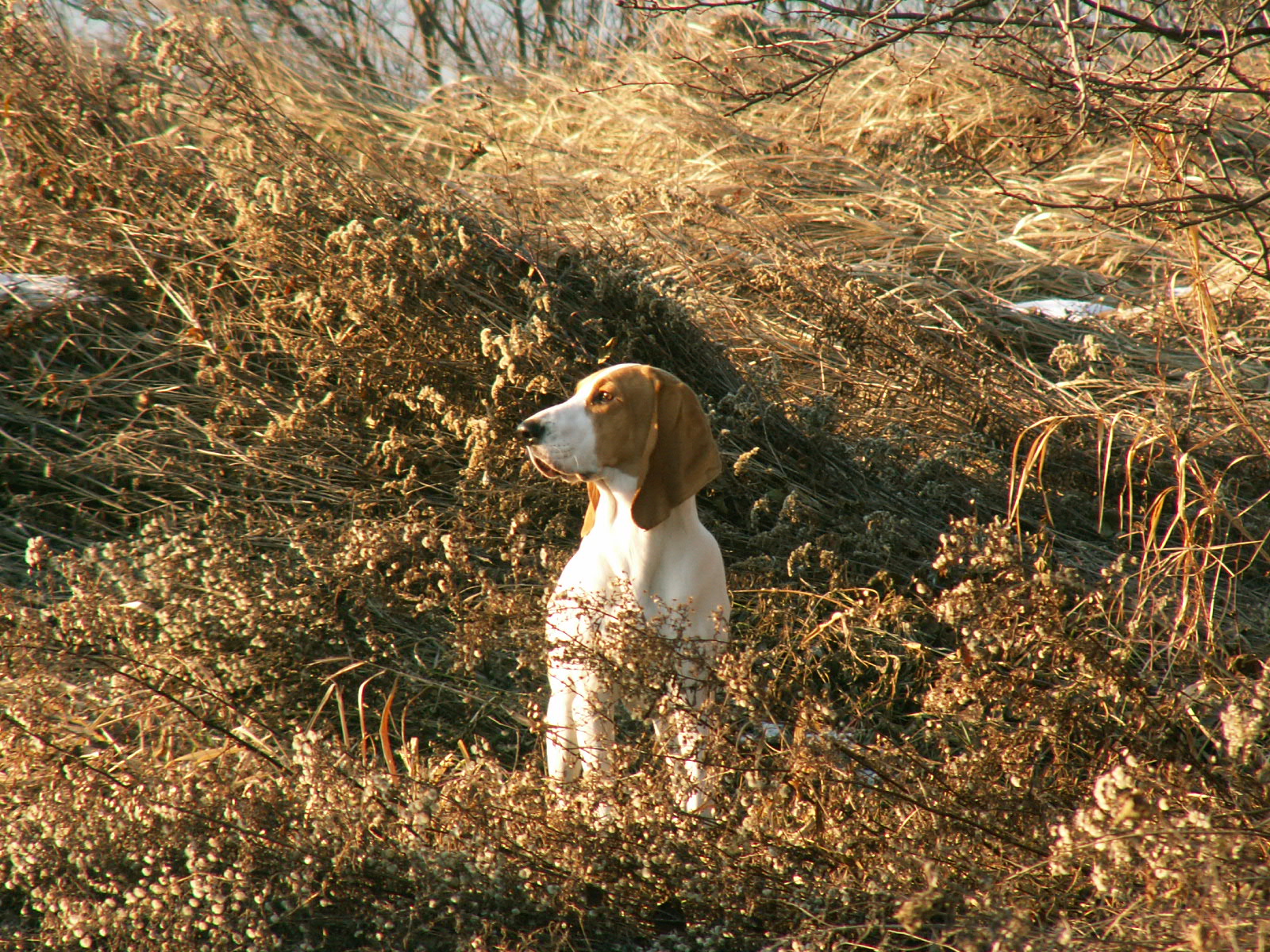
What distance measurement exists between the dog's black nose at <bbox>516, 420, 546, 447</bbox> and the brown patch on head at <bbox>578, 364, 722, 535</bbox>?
12cm

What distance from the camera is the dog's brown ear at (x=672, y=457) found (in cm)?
246

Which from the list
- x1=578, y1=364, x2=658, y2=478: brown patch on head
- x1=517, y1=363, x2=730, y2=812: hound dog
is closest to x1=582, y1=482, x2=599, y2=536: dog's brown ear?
x1=517, y1=363, x2=730, y2=812: hound dog

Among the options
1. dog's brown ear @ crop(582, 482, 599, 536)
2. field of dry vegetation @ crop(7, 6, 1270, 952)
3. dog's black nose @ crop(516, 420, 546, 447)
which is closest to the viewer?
field of dry vegetation @ crop(7, 6, 1270, 952)

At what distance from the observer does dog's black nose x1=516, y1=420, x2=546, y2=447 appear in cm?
238

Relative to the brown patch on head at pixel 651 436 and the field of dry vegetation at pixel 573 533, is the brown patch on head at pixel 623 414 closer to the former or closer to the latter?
the brown patch on head at pixel 651 436

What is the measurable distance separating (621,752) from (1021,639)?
77 centimetres

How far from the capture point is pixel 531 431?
2.38m

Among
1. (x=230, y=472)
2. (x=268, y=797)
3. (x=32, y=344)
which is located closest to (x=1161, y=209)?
(x=268, y=797)

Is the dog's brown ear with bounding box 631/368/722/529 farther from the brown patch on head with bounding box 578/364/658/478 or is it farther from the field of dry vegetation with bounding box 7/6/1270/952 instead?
the field of dry vegetation with bounding box 7/6/1270/952

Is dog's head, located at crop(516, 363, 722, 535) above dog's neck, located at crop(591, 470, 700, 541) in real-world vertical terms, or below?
above

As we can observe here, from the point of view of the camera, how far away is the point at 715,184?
21.2 feet

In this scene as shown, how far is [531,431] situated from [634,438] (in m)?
0.24

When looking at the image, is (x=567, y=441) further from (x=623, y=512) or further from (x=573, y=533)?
(x=573, y=533)

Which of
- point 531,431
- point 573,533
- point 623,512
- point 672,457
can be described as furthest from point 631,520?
point 573,533
